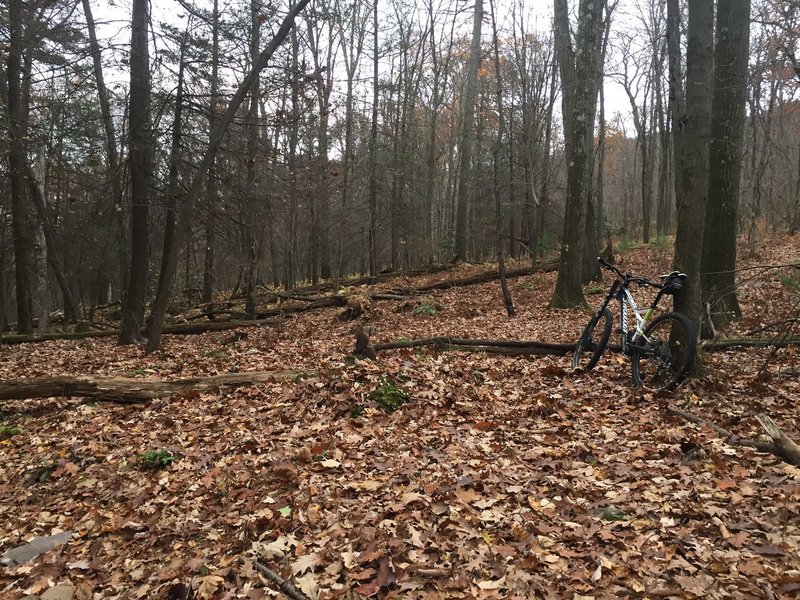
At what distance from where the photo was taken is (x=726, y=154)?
8.01m

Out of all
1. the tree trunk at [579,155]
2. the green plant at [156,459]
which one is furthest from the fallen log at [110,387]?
the tree trunk at [579,155]

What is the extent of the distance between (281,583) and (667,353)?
15.0 ft

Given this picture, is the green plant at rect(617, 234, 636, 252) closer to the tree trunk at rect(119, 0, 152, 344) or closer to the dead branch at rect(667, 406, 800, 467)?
the tree trunk at rect(119, 0, 152, 344)

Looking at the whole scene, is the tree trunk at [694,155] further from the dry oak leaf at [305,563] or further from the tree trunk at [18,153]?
the tree trunk at [18,153]

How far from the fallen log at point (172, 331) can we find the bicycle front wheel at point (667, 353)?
33.6 feet

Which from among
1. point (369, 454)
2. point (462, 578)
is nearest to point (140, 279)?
point (369, 454)

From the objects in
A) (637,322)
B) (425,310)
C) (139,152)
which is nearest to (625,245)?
(425,310)

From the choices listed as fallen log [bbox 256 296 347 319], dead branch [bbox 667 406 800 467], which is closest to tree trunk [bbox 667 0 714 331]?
dead branch [bbox 667 406 800 467]

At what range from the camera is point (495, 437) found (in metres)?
5.00

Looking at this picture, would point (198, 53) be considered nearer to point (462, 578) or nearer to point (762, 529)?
point (462, 578)

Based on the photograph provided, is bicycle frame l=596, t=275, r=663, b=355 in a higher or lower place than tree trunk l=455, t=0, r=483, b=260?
lower

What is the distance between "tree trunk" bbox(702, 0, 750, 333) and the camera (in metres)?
7.91

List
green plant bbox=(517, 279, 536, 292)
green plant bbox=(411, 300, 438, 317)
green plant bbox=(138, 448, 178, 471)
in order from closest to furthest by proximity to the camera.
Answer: green plant bbox=(138, 448, 178, 471)
green plant bbox=(411, 300, 438, 317)
green plant bbox=(517, 279, 536, 292)

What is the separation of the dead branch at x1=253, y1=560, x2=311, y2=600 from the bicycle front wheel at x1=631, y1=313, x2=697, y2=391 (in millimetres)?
4299
